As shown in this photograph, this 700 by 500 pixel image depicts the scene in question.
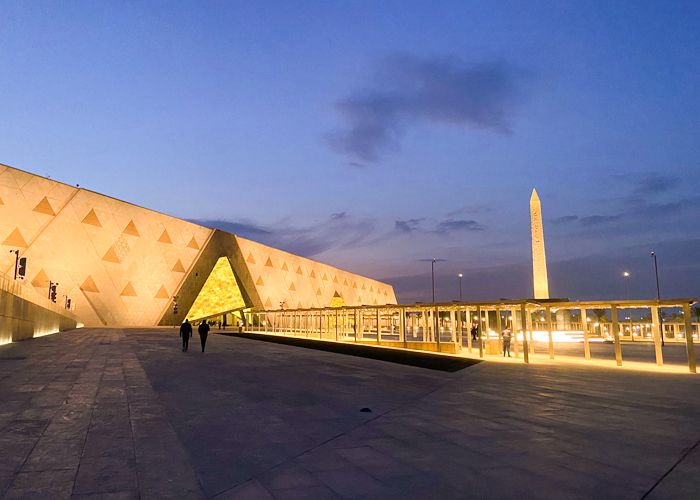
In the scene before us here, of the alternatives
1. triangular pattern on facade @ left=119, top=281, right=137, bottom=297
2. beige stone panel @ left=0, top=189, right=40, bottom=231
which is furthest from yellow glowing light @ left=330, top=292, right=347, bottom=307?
beige stone panel @ left=0, top=189, right=40, bottom=231

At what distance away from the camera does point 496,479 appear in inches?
168

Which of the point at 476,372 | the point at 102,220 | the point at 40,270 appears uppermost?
the point at 102,220

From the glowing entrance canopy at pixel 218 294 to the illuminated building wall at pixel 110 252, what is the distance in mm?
305

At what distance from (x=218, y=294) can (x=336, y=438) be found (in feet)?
170

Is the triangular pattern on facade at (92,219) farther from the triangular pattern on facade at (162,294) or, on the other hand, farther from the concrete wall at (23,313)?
the concrete wall at (23,313)

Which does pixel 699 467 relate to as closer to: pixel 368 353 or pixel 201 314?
pixel 368 353

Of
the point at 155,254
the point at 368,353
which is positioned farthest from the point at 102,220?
the point at 368,353

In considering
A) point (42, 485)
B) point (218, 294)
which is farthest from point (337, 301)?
point (42, 485)

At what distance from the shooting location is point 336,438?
18.3 ft

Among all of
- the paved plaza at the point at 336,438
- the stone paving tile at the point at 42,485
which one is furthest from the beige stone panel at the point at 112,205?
the stone paving tile at the point at 42,485

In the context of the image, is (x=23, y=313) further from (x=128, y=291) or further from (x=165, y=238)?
(x=165, y=238)

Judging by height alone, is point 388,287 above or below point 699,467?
above

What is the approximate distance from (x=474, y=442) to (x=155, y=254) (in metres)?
43.2

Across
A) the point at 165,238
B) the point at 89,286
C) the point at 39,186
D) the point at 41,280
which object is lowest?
the point at 89,286
